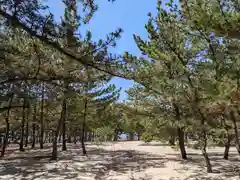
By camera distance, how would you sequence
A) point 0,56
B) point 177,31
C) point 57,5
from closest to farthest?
point 57,5
point 0,56
point 177,31

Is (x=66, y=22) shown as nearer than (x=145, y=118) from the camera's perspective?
Yes

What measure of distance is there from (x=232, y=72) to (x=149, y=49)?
2.91m

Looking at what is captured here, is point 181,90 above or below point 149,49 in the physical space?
below

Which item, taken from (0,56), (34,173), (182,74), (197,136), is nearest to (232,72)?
(182,74)

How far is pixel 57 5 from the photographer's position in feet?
19.0

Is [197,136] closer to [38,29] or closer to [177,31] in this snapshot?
[177,31]

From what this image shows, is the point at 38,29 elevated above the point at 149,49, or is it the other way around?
the point at 149,49

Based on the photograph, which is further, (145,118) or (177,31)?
(145,118)

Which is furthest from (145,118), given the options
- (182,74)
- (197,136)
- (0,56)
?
(0,56)

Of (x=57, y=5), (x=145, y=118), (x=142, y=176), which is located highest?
(x=57, y=5)

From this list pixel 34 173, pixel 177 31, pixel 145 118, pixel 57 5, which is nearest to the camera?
pixel 57 5

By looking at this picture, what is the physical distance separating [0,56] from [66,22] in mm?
2573

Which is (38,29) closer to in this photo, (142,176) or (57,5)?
(57,5)

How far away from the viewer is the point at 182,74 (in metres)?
9.98
